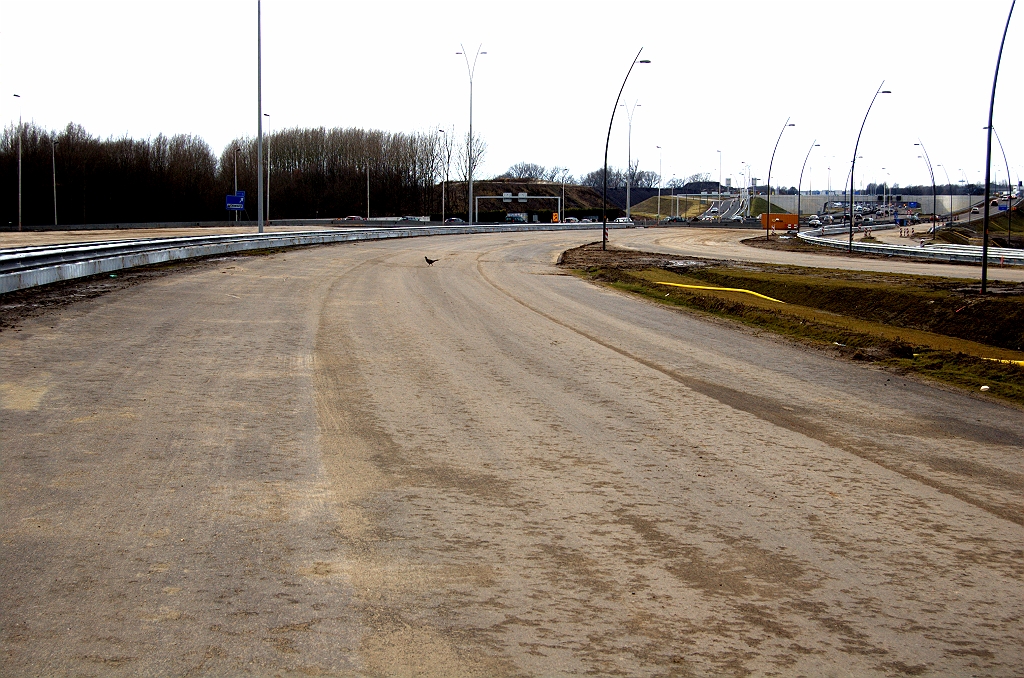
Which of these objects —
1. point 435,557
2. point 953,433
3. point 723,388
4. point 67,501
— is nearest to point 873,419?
point 953,433

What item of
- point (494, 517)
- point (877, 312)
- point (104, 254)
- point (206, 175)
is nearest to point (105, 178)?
point (206, 175)

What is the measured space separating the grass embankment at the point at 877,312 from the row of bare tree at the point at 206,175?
4312cm

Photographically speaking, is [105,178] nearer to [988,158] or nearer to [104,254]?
[104,254]

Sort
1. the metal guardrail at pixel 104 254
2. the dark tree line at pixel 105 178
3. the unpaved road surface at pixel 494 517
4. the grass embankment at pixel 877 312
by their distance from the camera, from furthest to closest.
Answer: the dark tree line at pixel 105 178, the metal guardrail at pixel 104 254, the grass embankment at pixel 877 312, the unpaved road surface at pixel 494 517

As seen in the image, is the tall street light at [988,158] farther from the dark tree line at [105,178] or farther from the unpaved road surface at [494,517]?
the dark tree line at [105,178]

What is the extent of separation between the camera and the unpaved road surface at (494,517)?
422 cm

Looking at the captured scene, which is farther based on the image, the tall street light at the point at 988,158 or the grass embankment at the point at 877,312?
the tall street light at the point at 988,158

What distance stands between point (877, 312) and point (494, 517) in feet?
61.1

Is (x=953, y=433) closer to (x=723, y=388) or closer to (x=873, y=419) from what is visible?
(x=873, y=419)

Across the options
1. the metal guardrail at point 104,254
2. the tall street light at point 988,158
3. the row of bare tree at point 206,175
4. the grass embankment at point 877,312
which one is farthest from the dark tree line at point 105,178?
the tall street light at point 988,158

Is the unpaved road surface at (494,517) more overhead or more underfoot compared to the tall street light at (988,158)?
more underfoot

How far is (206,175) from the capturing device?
113000 millimetres

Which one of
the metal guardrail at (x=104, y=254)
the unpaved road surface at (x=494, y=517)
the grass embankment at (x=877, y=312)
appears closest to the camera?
the unpaved road surface at (x=494, y=517)

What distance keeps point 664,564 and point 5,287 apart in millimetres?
17982
